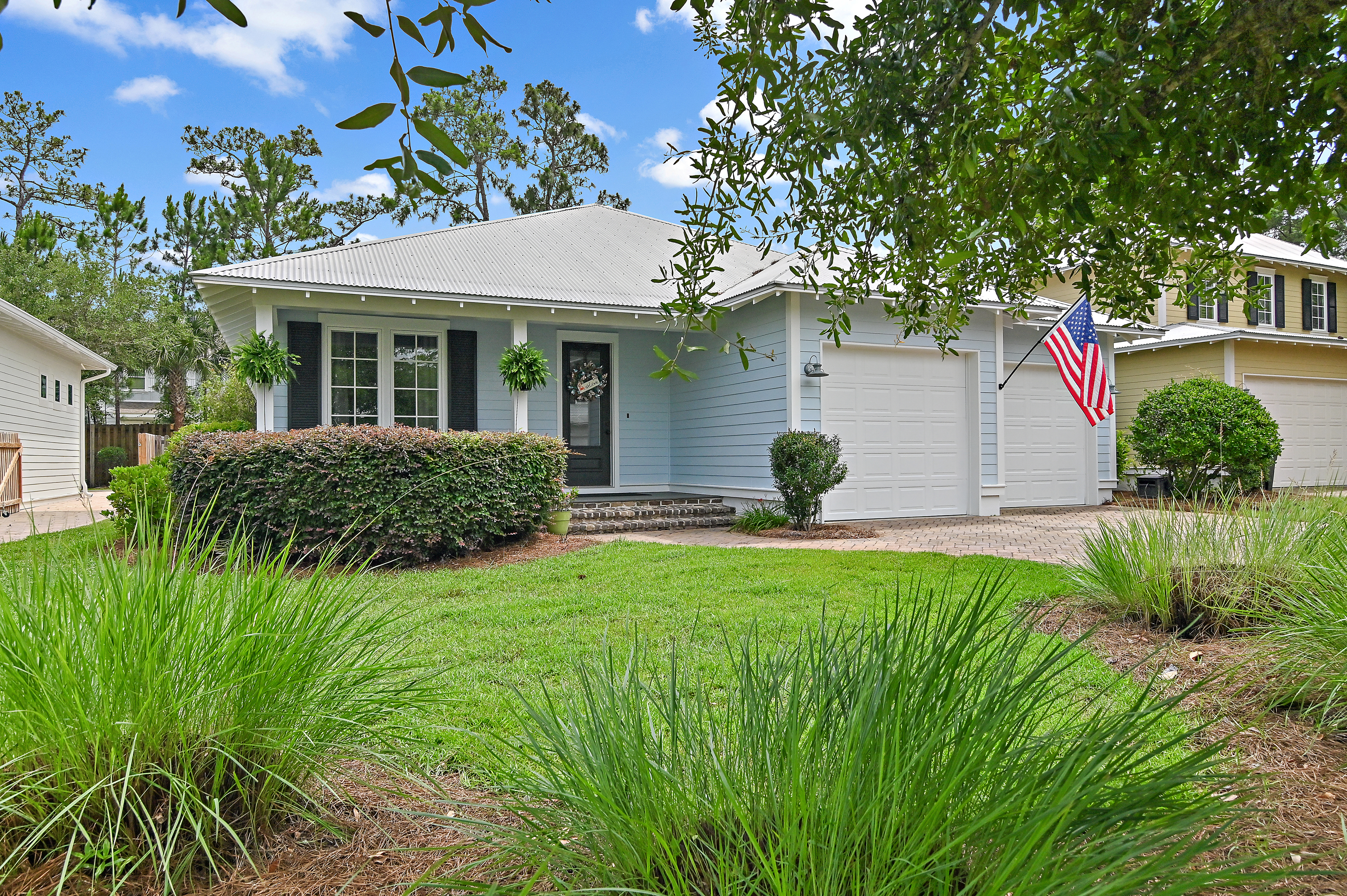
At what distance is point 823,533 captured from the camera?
962 centimetres

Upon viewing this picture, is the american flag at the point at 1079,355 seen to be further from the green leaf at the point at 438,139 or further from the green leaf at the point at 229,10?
the green leaf at the point at 229,10

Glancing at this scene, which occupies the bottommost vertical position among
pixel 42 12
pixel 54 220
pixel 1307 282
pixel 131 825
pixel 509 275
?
→ pixel 131 825

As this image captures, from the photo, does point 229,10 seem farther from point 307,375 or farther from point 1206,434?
point 1206,434

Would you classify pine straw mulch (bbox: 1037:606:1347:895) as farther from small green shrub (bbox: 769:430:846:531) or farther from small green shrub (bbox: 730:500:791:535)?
small green shrub (bbox: 730:500:791:535)

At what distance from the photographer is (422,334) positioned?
1110cm

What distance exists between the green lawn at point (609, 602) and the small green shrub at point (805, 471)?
194cm

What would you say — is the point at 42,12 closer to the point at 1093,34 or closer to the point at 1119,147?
the point at 1119,147

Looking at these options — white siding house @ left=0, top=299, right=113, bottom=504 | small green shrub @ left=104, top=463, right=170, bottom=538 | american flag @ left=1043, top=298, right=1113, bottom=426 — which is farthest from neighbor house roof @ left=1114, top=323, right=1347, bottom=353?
white siding house @ left=0, top=299, right=113, bottom=504

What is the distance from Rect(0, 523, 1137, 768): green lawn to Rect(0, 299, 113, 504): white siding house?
11.3 meters

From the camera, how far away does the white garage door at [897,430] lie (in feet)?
35.6

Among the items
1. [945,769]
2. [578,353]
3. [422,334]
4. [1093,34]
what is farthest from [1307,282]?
[945,769]

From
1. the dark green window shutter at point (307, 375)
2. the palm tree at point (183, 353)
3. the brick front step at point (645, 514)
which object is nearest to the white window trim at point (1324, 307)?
the brick front step at point (645, 514)

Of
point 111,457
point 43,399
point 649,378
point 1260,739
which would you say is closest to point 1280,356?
point 649,378

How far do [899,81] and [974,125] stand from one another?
0.71 feet
